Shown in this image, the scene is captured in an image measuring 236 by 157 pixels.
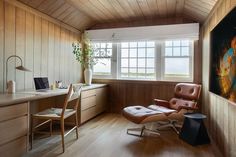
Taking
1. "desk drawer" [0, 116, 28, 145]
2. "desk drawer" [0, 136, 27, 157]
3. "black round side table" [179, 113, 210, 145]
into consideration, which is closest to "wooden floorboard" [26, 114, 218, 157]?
"black round side table" [179, 113, 210, 145]

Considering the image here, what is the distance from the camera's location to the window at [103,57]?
15.9 feet

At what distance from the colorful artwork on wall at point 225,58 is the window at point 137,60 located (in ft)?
6.10

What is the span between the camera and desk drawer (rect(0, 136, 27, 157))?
6.28 feet

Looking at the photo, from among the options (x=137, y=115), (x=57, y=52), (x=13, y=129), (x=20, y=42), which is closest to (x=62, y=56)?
(x=57, y=52)

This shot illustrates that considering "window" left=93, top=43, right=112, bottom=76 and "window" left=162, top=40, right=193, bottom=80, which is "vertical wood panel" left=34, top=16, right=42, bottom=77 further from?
"window" left=162, top=40, right=193, bottom=80

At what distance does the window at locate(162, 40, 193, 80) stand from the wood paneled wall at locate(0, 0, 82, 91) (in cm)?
222

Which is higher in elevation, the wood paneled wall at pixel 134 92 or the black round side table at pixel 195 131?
the wood paneled wall at pixel 134 92

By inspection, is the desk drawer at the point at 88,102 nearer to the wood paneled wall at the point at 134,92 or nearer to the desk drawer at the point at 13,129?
the wood paneled wall at the point at 134,92

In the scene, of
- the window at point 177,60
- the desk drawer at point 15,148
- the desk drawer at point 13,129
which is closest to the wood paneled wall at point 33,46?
the desk drawer at point 13,129

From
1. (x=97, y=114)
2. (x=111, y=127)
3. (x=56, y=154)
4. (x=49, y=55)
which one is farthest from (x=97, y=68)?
(x=56, y=154)

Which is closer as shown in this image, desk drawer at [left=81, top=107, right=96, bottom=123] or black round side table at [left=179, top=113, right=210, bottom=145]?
black round side table at [left=179, top=113, right=210, bottom=145]

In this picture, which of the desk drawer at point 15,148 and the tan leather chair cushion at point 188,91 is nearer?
the desk drawer at point 15,148

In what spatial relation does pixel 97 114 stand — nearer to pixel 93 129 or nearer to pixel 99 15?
pixel 93 129

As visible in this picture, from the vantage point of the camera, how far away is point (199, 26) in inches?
155
